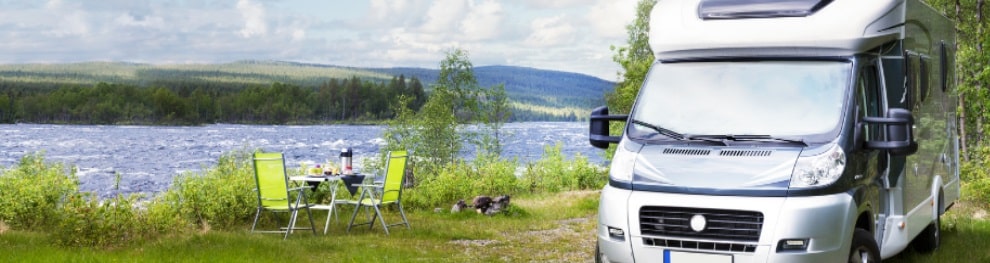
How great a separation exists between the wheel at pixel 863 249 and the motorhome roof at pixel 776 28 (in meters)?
1.15

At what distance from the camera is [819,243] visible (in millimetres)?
5203

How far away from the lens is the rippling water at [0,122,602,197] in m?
68.8

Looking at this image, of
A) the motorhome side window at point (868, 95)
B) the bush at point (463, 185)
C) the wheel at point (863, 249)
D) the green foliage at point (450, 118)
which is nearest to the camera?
the wheel at point (863, 249)

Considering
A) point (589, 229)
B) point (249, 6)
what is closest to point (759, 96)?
point (589, 229)

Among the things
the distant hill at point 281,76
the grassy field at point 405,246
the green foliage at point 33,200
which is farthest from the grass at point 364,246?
the distant hill at point 281,76

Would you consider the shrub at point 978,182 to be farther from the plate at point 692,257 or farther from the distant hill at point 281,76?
the distant hill at point 281,76

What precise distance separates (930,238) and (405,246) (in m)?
4.80

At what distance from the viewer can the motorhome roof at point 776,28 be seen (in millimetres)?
5809

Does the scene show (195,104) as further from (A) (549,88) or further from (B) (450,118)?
(B) (450,118)

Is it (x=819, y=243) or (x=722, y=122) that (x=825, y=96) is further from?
(x=819, y=243)

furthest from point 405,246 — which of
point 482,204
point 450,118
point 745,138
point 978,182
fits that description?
point 450,118

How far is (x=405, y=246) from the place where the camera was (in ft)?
29.7

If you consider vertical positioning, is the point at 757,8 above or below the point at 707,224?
above


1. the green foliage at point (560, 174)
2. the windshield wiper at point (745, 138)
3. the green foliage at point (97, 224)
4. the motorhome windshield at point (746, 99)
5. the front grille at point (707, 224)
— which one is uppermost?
the motorhome windshield at point (746, 99)
